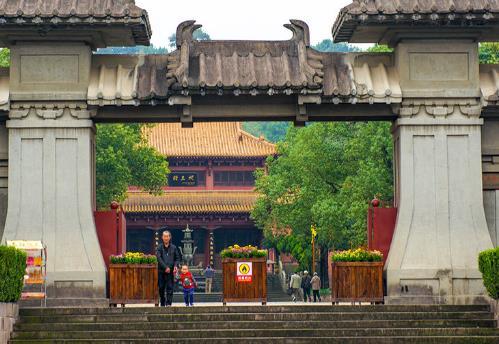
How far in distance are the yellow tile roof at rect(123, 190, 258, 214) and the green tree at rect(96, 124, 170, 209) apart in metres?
11.7

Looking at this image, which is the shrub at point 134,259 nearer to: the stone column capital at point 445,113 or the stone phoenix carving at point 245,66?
the stone phoenix carving at point 245,66

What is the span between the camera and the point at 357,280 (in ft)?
89.1

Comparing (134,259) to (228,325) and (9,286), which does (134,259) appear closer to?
(228,325)

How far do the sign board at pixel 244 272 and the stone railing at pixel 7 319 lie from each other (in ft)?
14.9

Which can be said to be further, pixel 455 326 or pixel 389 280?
pixel 389 280

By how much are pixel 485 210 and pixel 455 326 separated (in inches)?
163

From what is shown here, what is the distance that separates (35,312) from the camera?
83.0 ft

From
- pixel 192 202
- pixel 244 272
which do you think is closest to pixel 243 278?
pixel 244 272

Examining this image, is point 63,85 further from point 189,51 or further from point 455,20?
point 455,20

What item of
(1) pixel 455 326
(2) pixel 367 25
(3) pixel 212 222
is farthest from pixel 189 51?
(3) pixel 212 222

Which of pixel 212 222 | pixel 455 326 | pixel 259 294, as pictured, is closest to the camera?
pixel 455 326

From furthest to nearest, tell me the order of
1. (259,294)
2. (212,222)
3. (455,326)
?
1. (212,222)
2. (259,294)
3. (455,326)

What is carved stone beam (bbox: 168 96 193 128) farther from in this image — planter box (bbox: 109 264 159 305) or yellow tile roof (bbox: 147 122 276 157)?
yellow tile roof (bbox: 147 122 276 157)

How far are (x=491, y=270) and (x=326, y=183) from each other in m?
35.3
